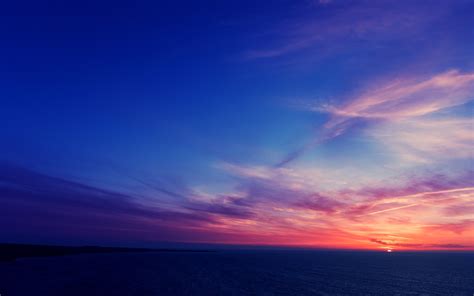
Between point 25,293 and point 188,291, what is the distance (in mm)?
25506

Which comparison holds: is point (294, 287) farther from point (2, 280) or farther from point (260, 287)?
point (2, 280)

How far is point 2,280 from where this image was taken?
71.1 meters

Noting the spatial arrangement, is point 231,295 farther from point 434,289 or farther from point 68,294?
point 434,289

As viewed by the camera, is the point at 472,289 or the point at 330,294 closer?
the point at 330,294

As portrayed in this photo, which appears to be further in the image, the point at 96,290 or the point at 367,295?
the point at 367,295

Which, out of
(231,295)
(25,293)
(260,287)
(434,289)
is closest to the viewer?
(25,293)

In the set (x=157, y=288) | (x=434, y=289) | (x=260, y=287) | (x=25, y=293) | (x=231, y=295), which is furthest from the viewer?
(x=434, y=289)

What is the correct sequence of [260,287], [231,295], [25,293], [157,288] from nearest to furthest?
[25,293] → [231,295] → [157,288] → [260,287]

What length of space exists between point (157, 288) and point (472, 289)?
7103 centimetres

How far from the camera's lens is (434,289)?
8350 centimetres

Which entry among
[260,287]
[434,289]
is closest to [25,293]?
[260,287]

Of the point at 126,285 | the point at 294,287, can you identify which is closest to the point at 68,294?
the point at 126,285

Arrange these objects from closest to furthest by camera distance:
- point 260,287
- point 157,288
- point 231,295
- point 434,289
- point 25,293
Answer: point 25,293 → point 231,295 → point 157,288 → point 260,287 → point 434,289

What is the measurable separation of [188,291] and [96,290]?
15.7 meters
